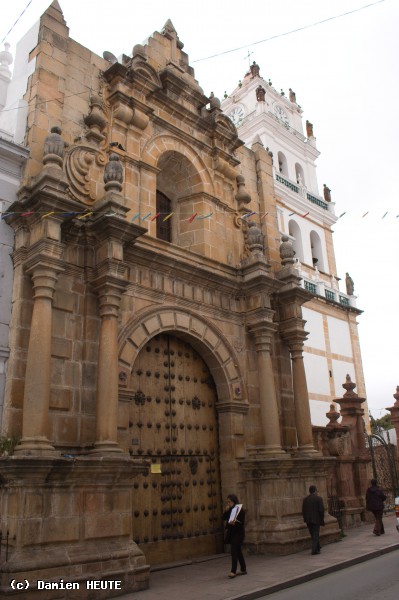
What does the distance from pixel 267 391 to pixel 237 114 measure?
20195 mm

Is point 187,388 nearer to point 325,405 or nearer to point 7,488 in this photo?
point 7,488

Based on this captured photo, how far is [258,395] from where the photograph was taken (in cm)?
1151

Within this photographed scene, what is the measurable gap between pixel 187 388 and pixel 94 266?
10.2 feet

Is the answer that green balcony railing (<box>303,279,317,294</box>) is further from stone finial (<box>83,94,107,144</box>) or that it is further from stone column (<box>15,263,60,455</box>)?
stone column (<box>15,263,60,455</box>)

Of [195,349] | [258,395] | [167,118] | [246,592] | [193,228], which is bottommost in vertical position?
[246,592]

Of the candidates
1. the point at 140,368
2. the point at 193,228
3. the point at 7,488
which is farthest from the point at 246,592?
the point at 193,228

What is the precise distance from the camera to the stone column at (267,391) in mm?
10797

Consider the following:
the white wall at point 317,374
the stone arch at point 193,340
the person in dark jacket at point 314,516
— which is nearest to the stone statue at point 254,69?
the white wall at point 317,374

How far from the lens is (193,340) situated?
423 inches

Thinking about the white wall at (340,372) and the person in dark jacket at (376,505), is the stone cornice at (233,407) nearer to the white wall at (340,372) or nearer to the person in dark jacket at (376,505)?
the person in dark jacket at (376,505)

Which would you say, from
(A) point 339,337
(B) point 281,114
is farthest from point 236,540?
(B) point 281,114

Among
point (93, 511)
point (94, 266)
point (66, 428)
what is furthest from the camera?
point (94, 266)

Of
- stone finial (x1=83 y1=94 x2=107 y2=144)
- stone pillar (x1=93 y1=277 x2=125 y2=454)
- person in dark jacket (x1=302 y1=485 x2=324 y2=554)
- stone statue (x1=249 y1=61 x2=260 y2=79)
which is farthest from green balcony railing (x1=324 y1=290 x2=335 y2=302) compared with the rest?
stone pillar (x1=93 y1=277 x2=125 y2=454)

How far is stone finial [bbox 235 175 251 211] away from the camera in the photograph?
42.7 ft
